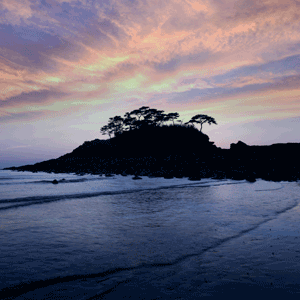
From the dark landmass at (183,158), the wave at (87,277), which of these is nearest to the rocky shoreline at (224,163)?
the dark landmass at (183,158)

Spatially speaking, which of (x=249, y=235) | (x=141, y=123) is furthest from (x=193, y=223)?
(x=141, y=123)

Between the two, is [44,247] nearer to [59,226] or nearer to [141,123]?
[59,226]

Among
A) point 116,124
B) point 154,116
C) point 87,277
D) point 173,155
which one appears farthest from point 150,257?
point 116,124

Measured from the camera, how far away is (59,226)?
25.6 feet

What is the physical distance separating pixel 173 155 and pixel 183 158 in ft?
19.7

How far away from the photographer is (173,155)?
61.9 metres

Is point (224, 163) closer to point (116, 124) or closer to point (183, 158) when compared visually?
point (183, 158)

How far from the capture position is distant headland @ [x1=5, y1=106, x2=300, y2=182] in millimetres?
41684

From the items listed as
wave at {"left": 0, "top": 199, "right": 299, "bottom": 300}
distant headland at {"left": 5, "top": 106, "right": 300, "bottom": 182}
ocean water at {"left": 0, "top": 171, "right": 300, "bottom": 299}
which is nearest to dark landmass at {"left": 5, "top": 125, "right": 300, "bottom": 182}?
distant headland at {"left": 5, "top": 106, "right": 300, "bottom": 182}

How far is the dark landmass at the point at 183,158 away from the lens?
4044 cm

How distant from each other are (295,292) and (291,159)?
5209 centimetres

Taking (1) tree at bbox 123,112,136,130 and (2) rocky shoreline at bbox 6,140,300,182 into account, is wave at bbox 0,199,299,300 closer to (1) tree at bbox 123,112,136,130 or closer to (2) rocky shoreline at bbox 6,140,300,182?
(2) rocky shoreline at bbox 6,140,300,182

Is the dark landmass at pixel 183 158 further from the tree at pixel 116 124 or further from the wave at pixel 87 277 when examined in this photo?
the wave at pixel 87 277

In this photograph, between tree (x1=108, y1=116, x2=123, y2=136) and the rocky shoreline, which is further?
tree (x1=108, y1=116, x2=123, y2=136)
